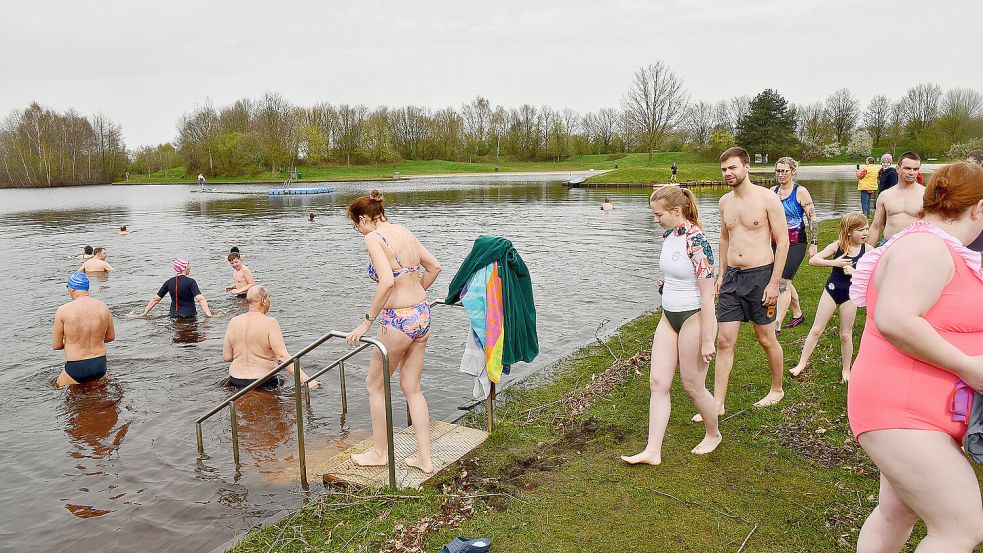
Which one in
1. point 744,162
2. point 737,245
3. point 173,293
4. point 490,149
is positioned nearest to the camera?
point 744,162

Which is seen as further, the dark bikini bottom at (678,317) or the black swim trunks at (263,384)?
the black swim trunks at (263,384)

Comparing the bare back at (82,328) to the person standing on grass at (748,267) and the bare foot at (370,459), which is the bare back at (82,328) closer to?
the bare foot at (370,459)

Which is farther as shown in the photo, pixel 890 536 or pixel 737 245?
pixel 737 245

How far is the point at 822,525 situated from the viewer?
13.3 ft

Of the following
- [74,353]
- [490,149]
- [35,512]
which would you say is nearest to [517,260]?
[35,512]

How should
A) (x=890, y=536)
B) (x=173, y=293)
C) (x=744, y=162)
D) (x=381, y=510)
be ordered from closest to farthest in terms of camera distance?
(x=890, y=536)
(x=381, y=510)
(x=744, y=162)
(x=173, y=293)

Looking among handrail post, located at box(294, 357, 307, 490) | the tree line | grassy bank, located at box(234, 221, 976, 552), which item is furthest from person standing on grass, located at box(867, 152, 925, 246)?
the tree line

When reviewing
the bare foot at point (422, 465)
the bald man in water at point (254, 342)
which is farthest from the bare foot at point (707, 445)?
the bald man in water at point (254, 342)

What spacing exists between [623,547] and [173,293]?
11.7 m

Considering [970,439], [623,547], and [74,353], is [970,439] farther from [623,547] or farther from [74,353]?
[74,353]

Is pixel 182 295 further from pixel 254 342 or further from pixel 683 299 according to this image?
pixel 683 299

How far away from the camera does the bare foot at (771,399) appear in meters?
5.95

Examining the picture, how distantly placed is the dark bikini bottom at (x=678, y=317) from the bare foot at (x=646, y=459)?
1.04 metres

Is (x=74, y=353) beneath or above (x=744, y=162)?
beneath
